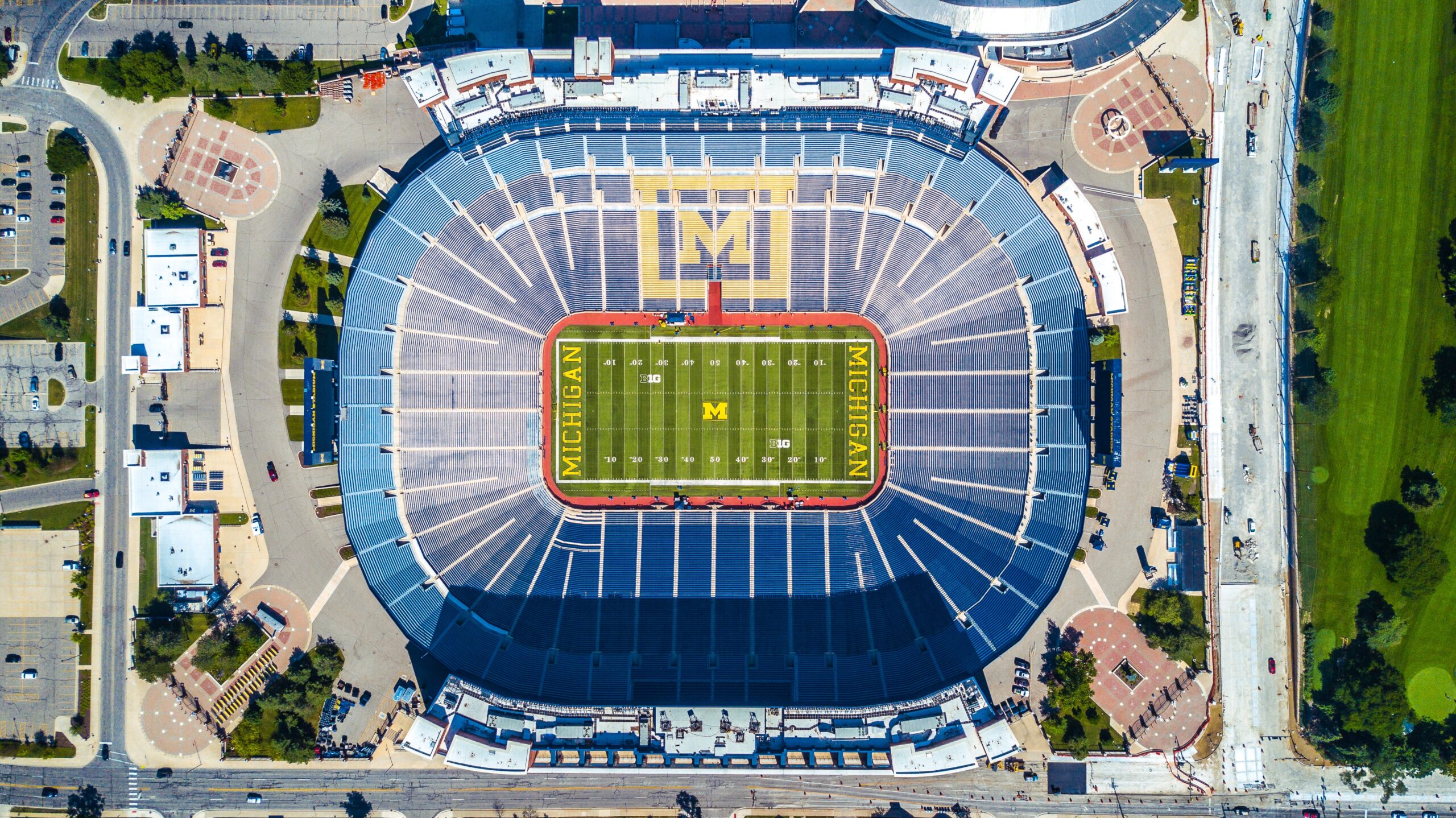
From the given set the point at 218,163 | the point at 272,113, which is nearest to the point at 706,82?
the point at 272,113

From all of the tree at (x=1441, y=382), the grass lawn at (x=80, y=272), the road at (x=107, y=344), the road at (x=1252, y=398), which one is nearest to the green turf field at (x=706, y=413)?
the road at (x=1252, y=398)

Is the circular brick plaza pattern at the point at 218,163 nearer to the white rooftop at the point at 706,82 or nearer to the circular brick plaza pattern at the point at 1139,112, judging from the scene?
the white rooftop at the point at 706,82

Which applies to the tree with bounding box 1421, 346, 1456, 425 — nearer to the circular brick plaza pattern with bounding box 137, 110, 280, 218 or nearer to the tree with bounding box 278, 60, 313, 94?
the tree with bounding box 278, 60, 313, 94

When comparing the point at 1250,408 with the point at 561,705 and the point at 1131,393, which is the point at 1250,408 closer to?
the point at 1131,393

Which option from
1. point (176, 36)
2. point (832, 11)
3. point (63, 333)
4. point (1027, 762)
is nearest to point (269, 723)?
point (63, 333)

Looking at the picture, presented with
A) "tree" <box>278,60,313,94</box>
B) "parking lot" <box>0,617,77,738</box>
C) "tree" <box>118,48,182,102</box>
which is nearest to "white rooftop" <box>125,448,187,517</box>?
"parking lot" <box>0,617,77,738</box>

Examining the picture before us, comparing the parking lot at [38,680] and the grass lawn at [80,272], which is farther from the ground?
the grass lawn at [80,272]

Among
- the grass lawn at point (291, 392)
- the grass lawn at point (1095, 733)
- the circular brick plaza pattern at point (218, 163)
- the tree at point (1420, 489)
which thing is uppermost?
the circular brick plaza pattern at point (218, 163)
